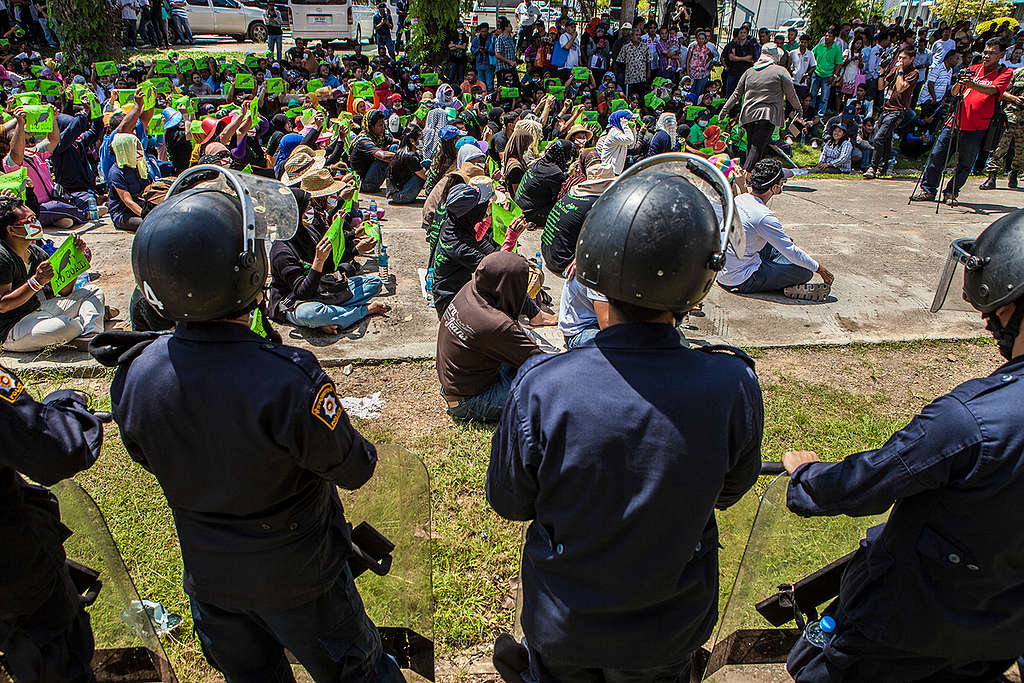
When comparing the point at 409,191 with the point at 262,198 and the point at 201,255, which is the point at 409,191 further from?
the point at 201,255

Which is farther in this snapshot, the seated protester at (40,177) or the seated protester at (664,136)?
the seated protester at (664,136)

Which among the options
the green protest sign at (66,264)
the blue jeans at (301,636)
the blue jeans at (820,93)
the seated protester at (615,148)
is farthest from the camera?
the blue jeans at (820,93)

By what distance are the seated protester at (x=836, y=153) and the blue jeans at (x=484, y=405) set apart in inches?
392

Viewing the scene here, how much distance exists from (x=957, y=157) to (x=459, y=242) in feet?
24.6

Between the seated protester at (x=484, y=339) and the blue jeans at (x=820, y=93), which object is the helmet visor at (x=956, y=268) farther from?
the blue jeans at (x=820, y=93)

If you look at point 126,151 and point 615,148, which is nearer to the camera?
point 126,151

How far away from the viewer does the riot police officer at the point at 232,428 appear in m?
1.62

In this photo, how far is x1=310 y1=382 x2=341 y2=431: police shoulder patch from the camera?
1650mm

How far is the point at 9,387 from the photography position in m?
1.69

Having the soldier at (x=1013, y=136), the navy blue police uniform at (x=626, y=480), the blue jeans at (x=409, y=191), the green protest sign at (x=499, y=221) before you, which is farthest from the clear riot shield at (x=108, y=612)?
the soldier at (x=1013, y=136)

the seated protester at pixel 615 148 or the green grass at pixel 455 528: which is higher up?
the seated protester at pixel 615 148

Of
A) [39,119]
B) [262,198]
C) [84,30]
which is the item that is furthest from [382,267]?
[84,30]

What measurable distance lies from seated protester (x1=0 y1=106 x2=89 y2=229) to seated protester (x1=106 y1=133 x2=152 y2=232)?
23.5 inches

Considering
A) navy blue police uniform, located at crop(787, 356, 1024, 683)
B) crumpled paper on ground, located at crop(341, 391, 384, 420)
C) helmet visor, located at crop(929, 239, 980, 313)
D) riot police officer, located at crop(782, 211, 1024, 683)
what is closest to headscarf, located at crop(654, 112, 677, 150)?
crumpled paper on ground, located at crop(341, 391, 384, 420)
